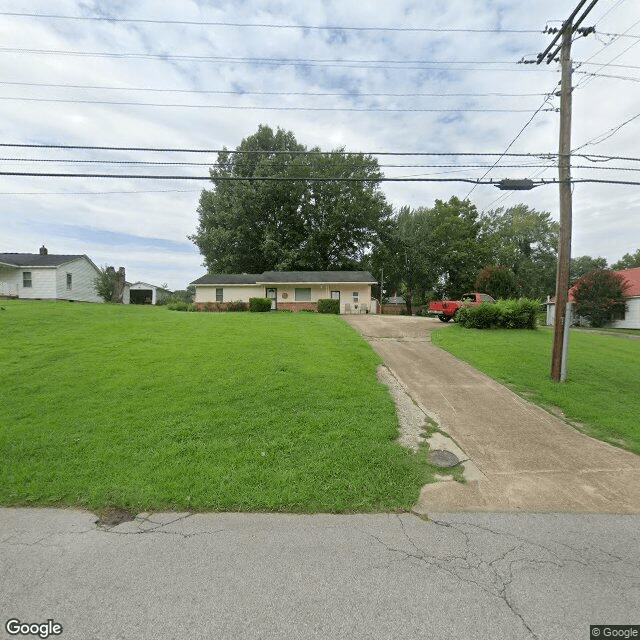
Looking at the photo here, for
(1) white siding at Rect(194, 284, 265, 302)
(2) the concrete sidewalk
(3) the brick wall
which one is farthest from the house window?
(2) the concrete sidewalk

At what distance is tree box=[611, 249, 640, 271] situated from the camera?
49403 mm

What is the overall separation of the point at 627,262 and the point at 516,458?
6511cm

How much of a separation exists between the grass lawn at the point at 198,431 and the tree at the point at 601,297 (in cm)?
2577

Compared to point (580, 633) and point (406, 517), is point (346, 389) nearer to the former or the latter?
point (406, 517)

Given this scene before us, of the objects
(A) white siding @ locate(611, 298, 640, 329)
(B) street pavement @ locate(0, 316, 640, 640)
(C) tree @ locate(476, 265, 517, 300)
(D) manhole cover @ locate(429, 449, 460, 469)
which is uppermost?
(C) tree @ locate(476, 265, 517, 300)

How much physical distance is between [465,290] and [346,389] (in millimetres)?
32169

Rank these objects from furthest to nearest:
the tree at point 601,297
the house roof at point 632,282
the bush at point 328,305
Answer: the bush at point 328,305 < the tree at point 601,297 < the house roof at point 632,282

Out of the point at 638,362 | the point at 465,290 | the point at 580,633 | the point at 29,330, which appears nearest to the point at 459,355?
the point at 638,362

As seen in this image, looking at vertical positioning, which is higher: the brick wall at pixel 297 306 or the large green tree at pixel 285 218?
the large green tree at pixel 285 218

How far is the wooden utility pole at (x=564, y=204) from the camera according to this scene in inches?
311

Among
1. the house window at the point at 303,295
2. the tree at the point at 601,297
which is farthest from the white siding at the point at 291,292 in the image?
the tree at the point at 601,297

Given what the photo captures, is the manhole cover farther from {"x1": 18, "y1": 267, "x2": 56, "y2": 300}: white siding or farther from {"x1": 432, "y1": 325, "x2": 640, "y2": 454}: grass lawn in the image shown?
{"x1": 18, "y1": 267, "x2": 56, "y2": 300}: white siding

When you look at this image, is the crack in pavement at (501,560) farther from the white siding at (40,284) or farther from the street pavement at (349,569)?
the white siding at (40,284)

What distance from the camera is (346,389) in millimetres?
6637
